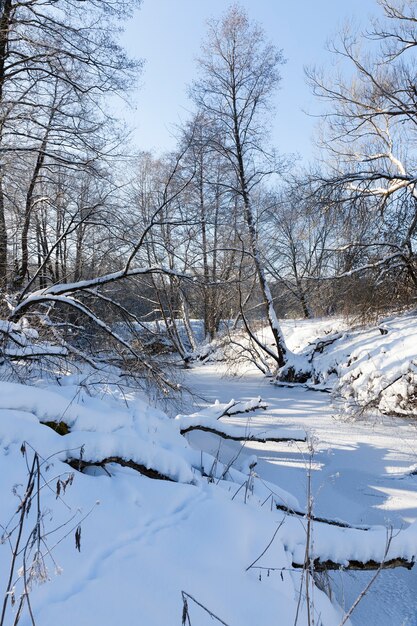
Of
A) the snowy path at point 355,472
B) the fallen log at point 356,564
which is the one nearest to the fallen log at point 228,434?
the snowy path at point 355,472

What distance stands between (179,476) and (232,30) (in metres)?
13.1

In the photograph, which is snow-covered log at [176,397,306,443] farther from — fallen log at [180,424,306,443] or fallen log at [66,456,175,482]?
fallen log at [66,456,175,482]

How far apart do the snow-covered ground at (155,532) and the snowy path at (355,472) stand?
2 centimetres

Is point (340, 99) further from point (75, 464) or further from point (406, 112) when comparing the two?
point (75, 464)

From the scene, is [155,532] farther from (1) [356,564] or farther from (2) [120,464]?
(1) [356,564]

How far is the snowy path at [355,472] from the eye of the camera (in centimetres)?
311

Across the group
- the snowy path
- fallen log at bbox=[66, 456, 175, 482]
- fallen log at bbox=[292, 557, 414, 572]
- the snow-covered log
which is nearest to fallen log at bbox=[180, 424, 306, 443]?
the snow-covered log

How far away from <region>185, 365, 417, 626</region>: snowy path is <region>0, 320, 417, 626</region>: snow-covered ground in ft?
0.08

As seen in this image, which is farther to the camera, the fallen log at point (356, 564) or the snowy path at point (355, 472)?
the snowy path at point (355, 472)

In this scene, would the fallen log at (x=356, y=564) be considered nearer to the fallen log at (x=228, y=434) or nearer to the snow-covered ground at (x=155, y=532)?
the snow-covered ground at (x=155, y=532)

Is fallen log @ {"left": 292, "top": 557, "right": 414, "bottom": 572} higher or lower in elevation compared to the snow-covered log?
lower

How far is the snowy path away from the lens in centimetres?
311

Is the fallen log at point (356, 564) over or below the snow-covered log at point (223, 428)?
below

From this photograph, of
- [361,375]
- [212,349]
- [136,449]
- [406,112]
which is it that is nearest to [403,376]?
[361,375]
